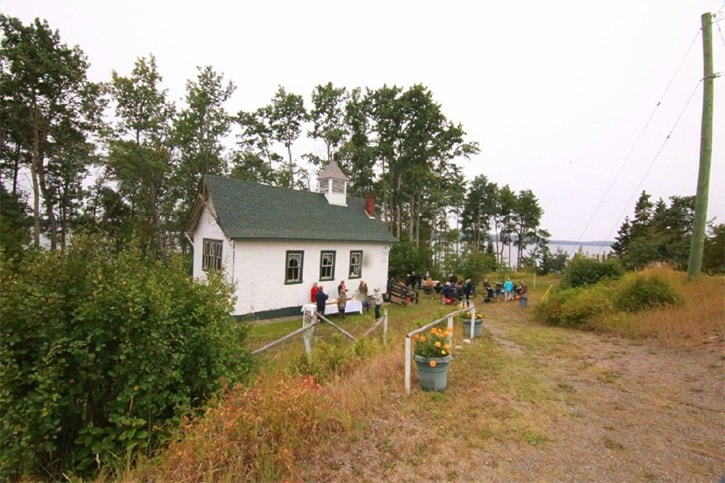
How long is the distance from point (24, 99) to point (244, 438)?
29.1 m

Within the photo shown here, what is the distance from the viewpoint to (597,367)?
6.89m

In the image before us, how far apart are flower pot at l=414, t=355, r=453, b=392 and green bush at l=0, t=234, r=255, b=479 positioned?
300cm

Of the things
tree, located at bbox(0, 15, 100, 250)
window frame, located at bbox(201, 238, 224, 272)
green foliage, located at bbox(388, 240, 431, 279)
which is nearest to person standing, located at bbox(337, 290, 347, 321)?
window frame, located at bbox(201, 238, 224, 272)

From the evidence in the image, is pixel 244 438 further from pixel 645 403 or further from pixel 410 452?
pixel 645 403

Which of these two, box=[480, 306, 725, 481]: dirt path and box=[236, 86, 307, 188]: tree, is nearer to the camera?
box=[480, 306, 725, 481]: dirt path

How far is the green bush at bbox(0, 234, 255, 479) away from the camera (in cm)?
339

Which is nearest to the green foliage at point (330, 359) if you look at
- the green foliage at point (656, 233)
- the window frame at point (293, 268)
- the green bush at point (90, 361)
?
the green bush at point (90, 361)

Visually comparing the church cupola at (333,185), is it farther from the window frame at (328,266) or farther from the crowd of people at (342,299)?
the crowd of people at (342,299)

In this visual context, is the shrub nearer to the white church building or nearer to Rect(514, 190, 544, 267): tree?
the white church building

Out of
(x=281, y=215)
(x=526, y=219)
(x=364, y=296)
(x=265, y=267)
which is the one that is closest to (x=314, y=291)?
(x=265, y=267)

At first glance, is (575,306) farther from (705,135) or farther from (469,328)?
(705,135)

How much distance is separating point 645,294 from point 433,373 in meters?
9.00

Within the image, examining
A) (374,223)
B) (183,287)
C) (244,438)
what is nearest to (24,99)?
(374,223)

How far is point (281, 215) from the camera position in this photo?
56.8 ft
